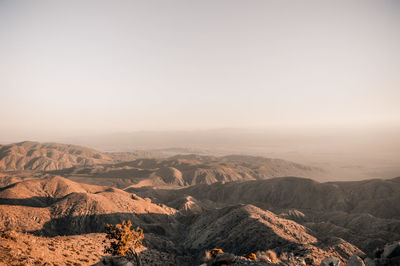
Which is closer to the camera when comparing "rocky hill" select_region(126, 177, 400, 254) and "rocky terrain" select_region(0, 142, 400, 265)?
"rocky terrain" select_region(0, 142, 400, 265)

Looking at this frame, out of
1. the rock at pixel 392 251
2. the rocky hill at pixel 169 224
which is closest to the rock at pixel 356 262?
the rock at pixel 392 251

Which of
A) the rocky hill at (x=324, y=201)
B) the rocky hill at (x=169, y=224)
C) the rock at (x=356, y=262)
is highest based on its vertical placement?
the rock at (x=356, y=262)

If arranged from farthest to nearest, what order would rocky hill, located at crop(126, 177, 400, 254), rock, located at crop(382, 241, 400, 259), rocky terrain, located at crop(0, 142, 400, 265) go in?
rocky hill, located at crop(126, 177, 400, 254), rocky terrain, located at crop(0, 142, 400, 265), rock, located at crop(382, 241, 400, 259)

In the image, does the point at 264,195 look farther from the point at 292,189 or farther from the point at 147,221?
the point at 147,221

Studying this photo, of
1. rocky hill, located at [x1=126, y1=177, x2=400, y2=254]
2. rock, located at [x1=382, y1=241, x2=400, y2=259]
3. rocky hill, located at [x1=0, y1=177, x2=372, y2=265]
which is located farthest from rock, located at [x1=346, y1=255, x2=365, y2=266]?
rocky hill, located at [x1=126, y1=177, x2=400, y2=254]

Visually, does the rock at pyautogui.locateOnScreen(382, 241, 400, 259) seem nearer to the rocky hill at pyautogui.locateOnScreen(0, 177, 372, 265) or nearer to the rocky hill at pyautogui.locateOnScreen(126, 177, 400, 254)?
the rocky hill at pyautogui.locateOnScreen(0, 177, 372, 265)

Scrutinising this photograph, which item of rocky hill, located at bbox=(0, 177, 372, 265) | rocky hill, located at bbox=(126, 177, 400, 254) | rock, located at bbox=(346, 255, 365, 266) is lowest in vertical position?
rocky hill, located at bbox=(126, 177, 400, 254)

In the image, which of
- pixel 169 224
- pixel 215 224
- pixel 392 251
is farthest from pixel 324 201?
pixel 392 251

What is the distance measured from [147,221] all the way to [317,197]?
89.7m

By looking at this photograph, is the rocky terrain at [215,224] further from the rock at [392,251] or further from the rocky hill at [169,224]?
the rocky hill at [169,224]

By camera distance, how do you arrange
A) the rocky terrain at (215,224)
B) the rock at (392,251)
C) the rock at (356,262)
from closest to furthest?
the rock at (356,262) < the rock at (392,251) < the rocky terrain at (215,224)

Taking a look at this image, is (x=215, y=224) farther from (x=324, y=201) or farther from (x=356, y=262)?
(x=324, y=201)

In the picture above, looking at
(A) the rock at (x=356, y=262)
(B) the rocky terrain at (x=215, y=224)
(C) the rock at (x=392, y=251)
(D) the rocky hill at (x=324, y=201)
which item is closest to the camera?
(A) the rock at (x=356, y=262)

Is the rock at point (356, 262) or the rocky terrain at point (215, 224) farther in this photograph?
the rocky terrain at point (215, 224)
